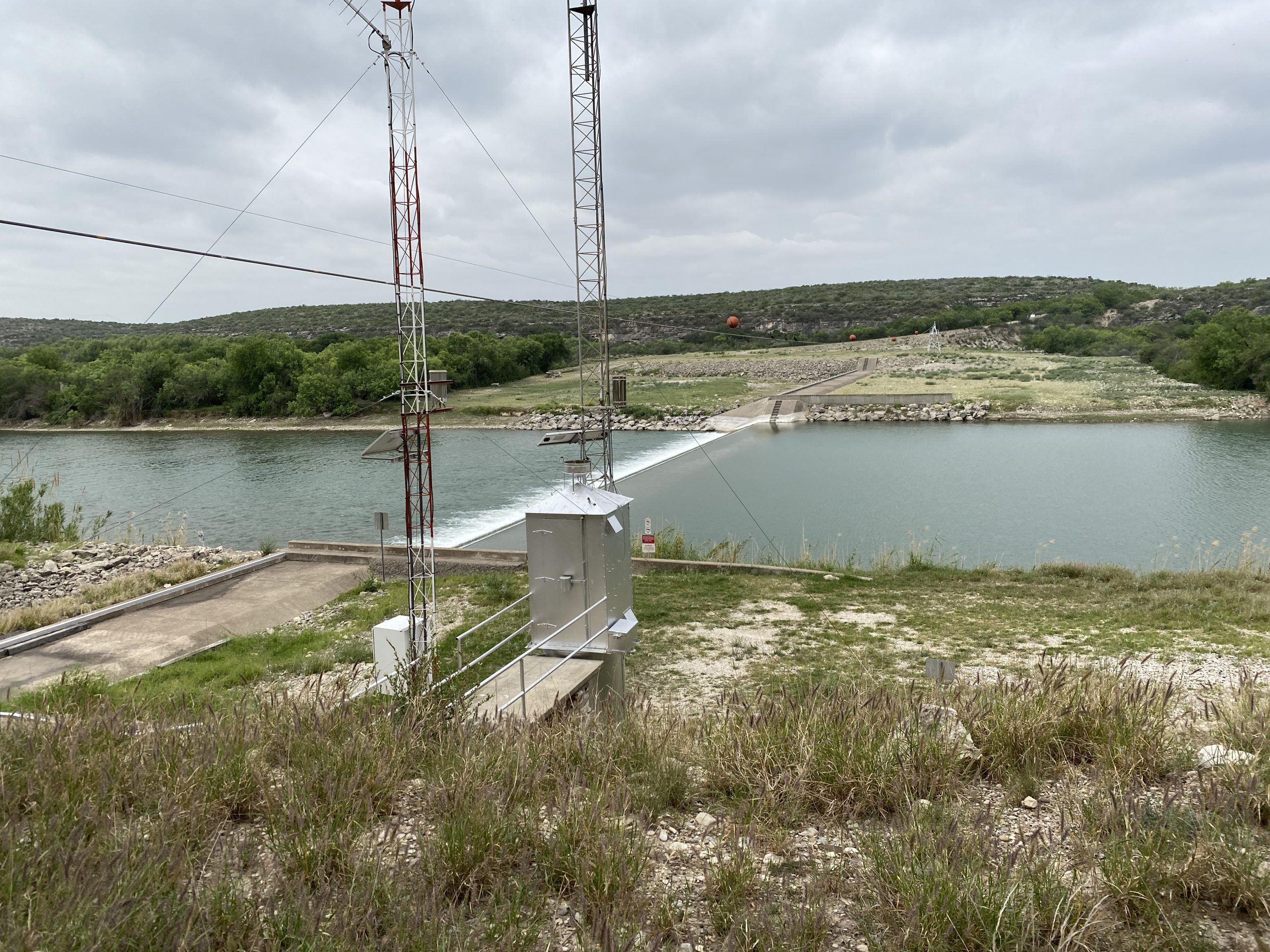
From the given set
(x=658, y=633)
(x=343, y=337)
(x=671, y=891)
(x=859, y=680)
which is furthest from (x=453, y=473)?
(x=343, y=337)

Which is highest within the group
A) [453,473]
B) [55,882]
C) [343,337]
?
[343,337]

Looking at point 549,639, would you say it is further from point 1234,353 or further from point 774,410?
point 1234,353

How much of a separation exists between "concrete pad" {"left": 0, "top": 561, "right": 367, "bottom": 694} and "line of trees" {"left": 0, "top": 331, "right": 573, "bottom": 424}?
157 ft

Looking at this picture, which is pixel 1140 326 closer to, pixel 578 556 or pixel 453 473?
pixel 453 473

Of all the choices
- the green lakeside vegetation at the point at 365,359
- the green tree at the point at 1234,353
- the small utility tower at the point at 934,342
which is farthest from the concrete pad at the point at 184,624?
the small utility tower at the point at 934,342

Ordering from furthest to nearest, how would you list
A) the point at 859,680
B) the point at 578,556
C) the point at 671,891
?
the point at 578,556
the point at 859,680
the point at 671,891

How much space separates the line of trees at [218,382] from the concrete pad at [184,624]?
47720 millimetres

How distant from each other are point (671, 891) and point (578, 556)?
5.66m

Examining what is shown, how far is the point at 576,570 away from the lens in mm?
8781

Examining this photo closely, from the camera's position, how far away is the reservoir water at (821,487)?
21.6m

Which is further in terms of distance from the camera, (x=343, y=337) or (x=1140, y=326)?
(x=1140, y=326)

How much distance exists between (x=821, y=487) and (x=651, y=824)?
26145 mm

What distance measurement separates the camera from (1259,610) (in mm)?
11484

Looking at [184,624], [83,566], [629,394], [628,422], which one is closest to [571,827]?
[184,624]
